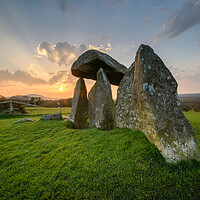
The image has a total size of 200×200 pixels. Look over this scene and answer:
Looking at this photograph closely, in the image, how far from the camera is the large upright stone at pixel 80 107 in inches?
285

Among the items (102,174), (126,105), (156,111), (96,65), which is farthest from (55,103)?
(156,111)

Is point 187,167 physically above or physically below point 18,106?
below

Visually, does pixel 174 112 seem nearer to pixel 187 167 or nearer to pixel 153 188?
pixel 187 167

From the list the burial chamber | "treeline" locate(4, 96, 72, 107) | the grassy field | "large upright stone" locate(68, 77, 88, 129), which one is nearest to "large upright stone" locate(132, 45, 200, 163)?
the burial chamber

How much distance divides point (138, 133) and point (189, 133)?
1.28 metres

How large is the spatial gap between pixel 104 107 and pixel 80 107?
2718 millimetres

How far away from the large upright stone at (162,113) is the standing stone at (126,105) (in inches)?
23.0

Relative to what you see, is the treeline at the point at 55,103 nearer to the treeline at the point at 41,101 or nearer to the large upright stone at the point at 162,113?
the treeline at the point at 41,101

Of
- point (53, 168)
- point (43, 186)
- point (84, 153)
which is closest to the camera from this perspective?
point (43, 186)

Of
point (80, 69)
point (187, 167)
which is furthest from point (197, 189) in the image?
point (80, 69)

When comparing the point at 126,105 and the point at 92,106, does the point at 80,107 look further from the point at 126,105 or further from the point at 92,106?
the point at 126,105

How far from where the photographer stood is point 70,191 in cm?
184

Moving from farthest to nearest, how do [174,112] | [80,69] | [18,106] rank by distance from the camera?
[18,106]
[80,69]
[174,112]

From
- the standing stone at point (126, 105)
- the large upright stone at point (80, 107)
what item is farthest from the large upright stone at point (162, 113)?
the large upright stone at point (80, 107)
